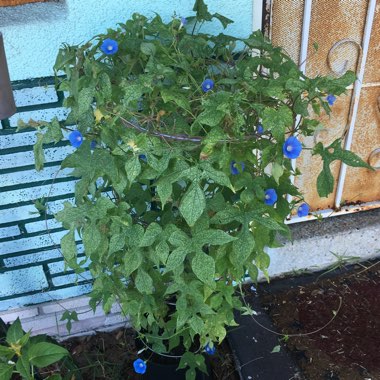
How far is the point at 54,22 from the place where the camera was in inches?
81.6

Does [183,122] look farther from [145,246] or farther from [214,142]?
[145,246]

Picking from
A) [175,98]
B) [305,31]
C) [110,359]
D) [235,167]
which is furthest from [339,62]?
[110,359]

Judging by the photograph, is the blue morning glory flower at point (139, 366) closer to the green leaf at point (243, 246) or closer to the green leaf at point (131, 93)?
the green leaf at point (243, 246)

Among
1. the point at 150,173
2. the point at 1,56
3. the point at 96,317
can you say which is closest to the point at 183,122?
the point at 150,173

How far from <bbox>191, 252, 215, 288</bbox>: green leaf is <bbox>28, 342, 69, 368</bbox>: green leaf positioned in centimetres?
48

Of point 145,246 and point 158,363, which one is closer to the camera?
point 145,246

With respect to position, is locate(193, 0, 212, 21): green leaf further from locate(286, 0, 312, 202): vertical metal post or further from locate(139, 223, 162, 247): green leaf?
locate(139, 223, 162, 247): green leaf

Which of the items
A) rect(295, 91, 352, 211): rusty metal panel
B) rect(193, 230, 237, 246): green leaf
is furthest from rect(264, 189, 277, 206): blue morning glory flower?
rect(295, 91, 352, 211): rusty metal panel

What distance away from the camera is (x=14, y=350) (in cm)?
166

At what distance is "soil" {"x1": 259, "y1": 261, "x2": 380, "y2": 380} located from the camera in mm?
2592

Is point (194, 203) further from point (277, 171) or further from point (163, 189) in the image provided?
point (277, 171)

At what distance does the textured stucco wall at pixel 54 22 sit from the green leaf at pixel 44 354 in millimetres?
1094

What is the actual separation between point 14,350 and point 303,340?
157 cm

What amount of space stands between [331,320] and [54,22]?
201cm
